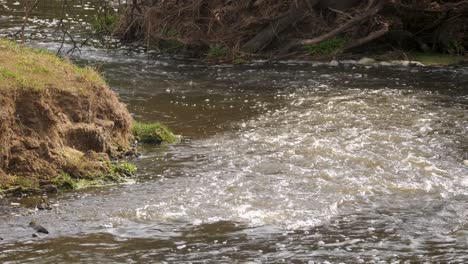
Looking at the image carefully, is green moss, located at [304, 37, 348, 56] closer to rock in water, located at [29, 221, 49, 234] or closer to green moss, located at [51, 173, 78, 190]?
green moss, located at [51, 173, 78, 190]

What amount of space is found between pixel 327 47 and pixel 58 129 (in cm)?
958

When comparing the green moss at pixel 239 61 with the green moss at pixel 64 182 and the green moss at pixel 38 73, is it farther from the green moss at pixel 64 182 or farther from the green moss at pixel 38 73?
the green moss at pixel 64 182

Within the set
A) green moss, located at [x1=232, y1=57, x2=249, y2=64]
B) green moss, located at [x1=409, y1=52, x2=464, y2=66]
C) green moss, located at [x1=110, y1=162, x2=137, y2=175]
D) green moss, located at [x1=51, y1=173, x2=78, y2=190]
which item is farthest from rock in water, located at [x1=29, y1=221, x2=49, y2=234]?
green moss, located at [x1=409, y1=52, x2=464, y2=66]

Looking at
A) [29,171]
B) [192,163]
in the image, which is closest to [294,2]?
[192,163]

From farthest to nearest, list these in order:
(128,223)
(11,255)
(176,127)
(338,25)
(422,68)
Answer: (338,25) → (422,68) → (176,127) → (128,223) → (11,255)

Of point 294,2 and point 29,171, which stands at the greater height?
point 294,2

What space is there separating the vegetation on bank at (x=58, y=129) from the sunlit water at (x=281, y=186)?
37 cm

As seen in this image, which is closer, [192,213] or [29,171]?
[192,213]

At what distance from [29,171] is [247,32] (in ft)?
34.3

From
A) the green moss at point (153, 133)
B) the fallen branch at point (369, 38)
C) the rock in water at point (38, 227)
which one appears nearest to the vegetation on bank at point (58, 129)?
the green moss at point (153, 133)

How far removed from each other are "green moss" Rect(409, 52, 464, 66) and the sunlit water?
2.22 metres

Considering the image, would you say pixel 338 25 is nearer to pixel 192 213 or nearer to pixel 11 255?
pixel 192 213

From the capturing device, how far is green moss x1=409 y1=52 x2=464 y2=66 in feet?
59.8

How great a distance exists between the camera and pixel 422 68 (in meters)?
17.7
